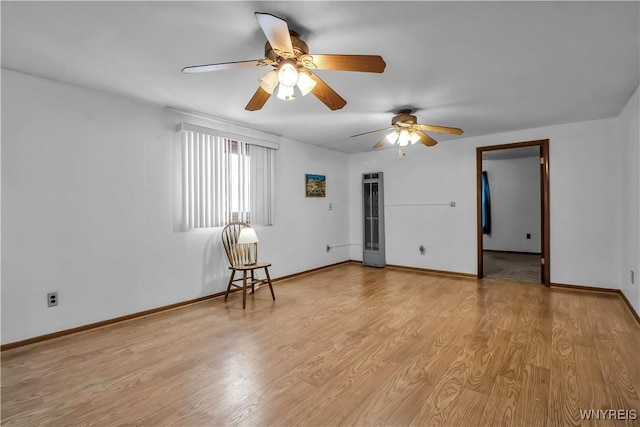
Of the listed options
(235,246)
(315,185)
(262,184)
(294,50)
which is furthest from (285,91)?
(315,185)

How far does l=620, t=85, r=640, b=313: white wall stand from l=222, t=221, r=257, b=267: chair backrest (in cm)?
433

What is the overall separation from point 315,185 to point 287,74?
3.64 meters

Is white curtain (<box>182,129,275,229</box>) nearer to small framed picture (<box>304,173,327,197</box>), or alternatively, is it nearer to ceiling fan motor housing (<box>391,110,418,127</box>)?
small framed picture (<box>304,173,327,197</box>)

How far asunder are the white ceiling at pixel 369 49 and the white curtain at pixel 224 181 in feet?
1.79

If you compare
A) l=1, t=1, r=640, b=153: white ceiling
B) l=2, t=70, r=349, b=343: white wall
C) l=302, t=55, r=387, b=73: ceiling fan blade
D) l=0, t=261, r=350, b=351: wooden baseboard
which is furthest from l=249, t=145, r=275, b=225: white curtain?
l=302, t=55, r=387, b=73: ceiling fan blade

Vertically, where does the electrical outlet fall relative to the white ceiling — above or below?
below

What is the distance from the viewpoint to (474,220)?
4965mm

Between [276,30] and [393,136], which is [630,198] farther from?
[276,30]

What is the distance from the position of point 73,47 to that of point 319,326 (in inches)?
120

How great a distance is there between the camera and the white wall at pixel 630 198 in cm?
307

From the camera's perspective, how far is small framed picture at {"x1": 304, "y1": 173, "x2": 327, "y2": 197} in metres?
5.46

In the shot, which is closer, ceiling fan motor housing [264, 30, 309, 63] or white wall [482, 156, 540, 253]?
ceiling fan motor housing [264, 30, 309, 63]

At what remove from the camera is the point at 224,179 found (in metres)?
4.04

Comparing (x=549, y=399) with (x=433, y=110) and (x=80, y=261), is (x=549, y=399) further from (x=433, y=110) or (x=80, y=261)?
(x=80, y=261)
